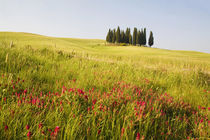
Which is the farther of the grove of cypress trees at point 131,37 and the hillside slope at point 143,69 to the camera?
the grove of cypress trees at point 131,37

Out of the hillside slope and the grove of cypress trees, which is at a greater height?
the grove of cypress trees

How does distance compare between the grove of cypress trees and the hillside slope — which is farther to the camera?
the grove of cypress trees

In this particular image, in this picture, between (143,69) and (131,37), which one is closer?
(143,69)

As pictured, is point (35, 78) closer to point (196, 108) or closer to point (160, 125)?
point (160, 125)

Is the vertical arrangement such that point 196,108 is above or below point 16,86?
below

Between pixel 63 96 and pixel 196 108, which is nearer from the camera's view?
pixel 63 96

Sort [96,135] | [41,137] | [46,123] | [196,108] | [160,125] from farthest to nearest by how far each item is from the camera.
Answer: [196,108]
[160,125]
[46,123]
[96,135]
[41,137]

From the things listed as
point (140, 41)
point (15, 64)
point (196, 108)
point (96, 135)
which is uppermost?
point (140, 41)

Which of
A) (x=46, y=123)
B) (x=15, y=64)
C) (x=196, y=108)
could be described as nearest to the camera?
(x=46, y=123)

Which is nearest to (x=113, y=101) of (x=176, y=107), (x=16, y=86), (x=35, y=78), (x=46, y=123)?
(x=46, y=123)

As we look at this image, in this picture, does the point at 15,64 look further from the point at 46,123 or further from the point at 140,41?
the point at 140,41

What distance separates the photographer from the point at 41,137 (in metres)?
1.21

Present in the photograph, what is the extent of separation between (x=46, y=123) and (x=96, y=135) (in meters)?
0.56

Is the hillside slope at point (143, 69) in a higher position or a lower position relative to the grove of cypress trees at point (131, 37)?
lower
